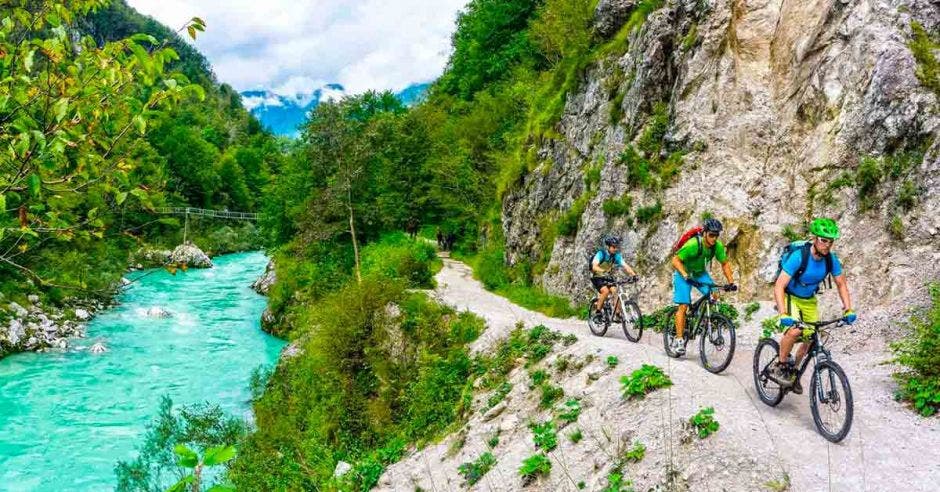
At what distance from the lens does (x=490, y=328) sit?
16047 mm

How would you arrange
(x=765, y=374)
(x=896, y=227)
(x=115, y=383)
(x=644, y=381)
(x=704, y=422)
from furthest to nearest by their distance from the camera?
(x=115, y=383) → (x=896, y=227) → (x=644, y=381) → (x=765, y=374) → (x=704, y=422)

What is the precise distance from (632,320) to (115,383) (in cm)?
2253

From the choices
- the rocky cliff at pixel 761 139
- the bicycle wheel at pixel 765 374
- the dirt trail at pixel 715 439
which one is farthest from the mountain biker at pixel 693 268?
the rocky cliff at pixel 761 139

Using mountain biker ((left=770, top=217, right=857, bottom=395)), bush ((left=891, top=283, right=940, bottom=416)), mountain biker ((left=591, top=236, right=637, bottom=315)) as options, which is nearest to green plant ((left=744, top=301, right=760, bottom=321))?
mountain biker ((left=591, top=236, right=637, bottom=315))

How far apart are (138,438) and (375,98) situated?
3627 cm

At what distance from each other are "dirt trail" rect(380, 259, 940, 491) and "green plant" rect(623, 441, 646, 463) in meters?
0.09

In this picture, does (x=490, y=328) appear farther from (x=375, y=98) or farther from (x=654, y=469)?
(x=375, y=98)

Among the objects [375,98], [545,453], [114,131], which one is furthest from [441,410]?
[375,98]

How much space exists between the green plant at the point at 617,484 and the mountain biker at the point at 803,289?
2476 millimetres

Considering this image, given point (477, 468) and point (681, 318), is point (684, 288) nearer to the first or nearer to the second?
point (681, 318)

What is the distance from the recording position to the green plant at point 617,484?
6.58 meters

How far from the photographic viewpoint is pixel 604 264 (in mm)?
13484

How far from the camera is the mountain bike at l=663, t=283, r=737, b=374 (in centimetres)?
875

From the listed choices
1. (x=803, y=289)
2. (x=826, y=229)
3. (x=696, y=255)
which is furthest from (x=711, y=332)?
(x=826, y=229)
